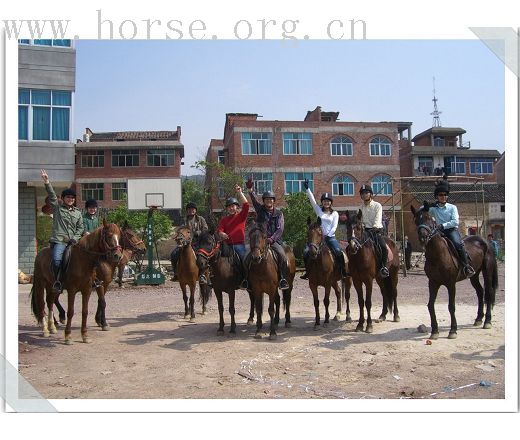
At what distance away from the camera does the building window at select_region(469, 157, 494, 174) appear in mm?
45844

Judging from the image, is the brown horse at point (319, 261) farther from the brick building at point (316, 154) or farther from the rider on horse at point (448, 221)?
the brick building at point (316, 154)

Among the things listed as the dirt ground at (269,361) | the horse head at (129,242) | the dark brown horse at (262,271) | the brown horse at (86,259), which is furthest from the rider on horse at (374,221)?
the horse head at (129,242)

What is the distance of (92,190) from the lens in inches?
1471

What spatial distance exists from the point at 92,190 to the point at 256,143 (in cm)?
1357

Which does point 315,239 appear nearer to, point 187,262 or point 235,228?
point 235,228

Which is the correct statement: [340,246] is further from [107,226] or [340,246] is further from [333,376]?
[107,226]

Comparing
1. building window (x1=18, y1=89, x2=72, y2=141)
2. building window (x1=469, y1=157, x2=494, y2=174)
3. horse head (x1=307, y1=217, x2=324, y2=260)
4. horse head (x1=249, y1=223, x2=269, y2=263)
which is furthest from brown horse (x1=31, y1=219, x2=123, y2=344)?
building window (x1=469, y1=157, x2=494, y2=174)

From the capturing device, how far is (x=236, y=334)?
29.2 ft

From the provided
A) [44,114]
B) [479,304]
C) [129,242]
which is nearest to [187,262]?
[129,242]

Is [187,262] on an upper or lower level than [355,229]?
lower

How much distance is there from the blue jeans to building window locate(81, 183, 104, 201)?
3032 centimetres

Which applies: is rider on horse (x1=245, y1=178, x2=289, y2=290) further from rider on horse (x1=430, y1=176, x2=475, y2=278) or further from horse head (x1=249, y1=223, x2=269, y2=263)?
rider on horse (x1=430, y1=176, x2=475, y2=278)

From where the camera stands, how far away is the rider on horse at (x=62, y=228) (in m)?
8.49
